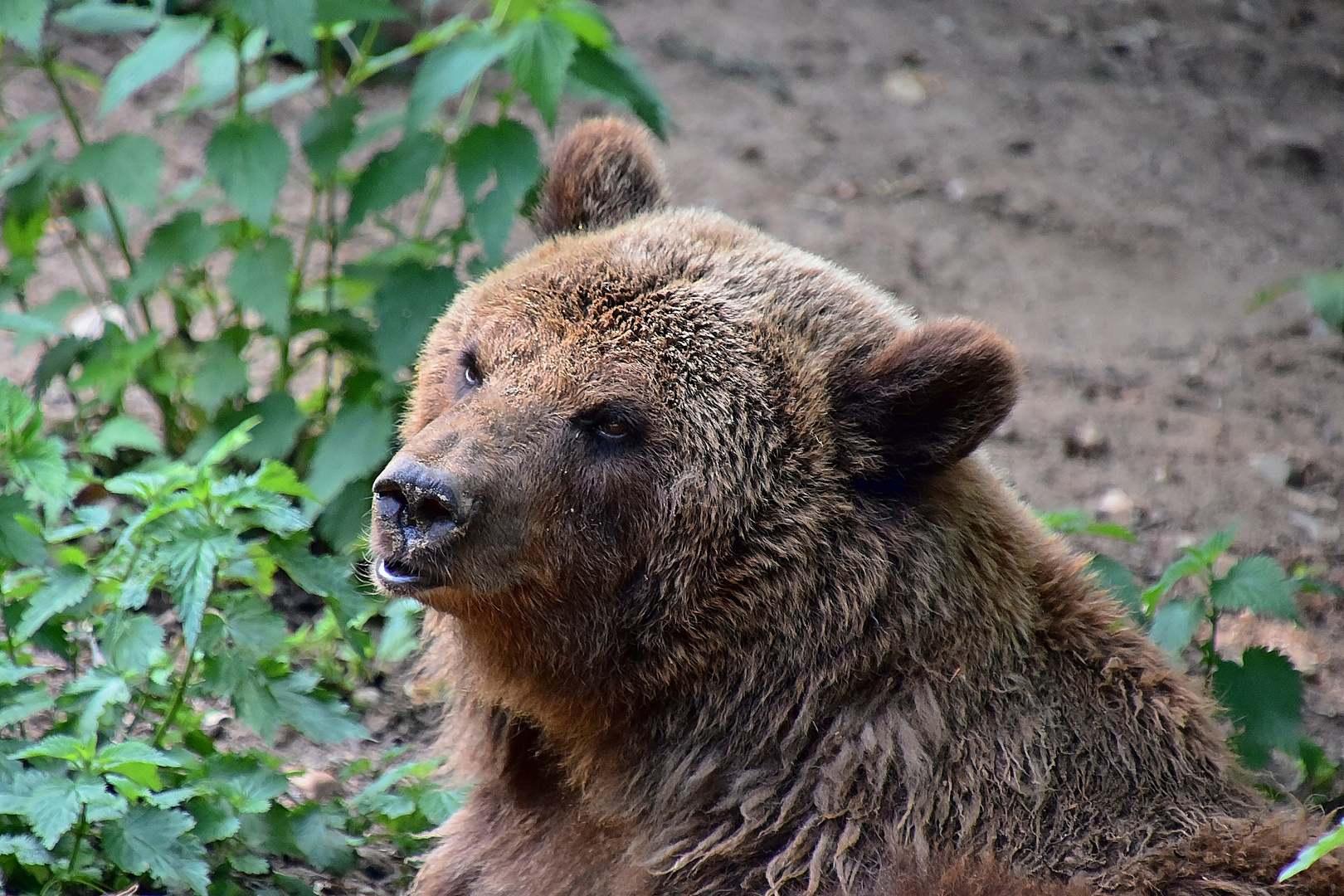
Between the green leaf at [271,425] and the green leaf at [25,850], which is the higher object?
the green leaf at [25,850]

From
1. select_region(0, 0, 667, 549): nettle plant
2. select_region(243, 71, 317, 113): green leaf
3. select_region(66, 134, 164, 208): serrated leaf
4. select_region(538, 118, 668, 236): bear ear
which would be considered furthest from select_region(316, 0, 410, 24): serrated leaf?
select_region(538, 118, 668, 236): bear ear

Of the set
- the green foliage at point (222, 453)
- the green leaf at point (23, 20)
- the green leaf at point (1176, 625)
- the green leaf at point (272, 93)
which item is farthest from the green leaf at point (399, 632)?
the green leaf at point (1176, 625)

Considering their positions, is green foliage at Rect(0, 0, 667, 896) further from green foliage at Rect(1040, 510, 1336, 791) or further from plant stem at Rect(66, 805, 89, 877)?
green foliage at Rect(1040, 510, 1336, 791)

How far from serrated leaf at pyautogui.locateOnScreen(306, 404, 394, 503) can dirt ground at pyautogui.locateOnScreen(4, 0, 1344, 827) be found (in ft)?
10.1

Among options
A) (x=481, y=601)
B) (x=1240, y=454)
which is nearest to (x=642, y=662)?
(x=481, y=601)

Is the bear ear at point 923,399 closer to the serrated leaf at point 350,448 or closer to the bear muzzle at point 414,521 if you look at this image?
the bear muzzle at point 414,521

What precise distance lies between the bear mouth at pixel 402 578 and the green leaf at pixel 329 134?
2502 mm

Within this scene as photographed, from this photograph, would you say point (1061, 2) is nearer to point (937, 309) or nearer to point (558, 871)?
point (937, 309)

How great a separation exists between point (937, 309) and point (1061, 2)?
482 cm

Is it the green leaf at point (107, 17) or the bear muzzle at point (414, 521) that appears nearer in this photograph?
the bear muzzle at point (414, 521)

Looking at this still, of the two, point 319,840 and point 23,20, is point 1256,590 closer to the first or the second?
point 319,840

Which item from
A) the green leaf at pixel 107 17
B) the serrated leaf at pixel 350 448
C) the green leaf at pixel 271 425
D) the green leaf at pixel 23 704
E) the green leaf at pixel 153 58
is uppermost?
the green leaf at pixel 107 17

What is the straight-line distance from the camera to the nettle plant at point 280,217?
4949 mm

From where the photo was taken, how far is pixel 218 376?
5699mm
